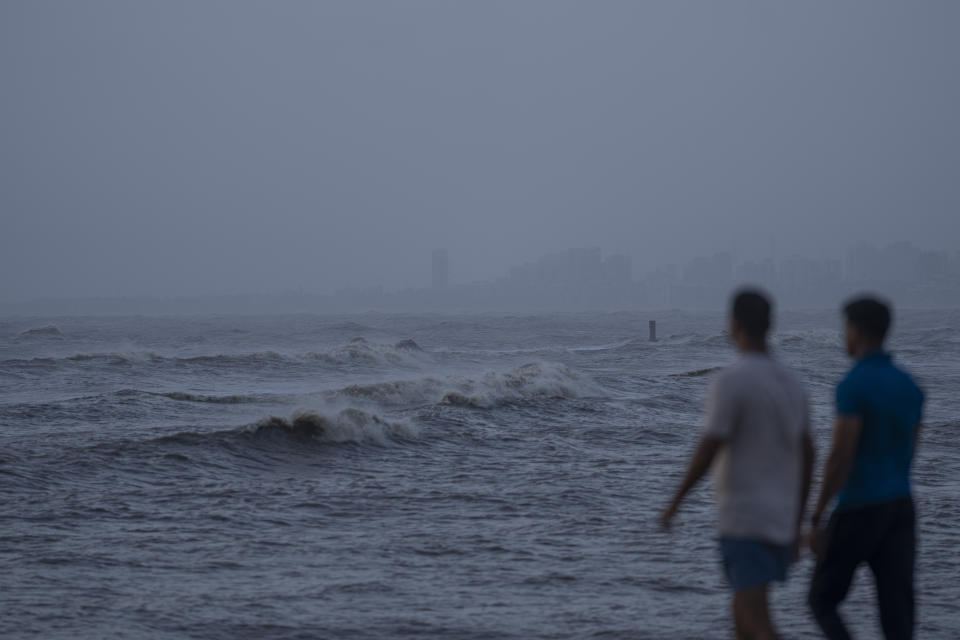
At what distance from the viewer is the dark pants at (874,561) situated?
13.7ft

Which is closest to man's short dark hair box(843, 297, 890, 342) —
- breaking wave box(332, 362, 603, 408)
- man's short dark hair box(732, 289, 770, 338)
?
man's short dark hair box(732, 289, 770, 338)

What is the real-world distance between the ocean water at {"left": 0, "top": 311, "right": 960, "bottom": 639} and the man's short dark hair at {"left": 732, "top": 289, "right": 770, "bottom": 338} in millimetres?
2652

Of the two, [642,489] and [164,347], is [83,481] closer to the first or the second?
[642,489]

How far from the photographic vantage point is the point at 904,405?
4.11m

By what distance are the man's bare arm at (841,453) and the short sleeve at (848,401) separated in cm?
2

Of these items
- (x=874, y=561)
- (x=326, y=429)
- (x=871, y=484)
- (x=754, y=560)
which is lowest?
(x=326, y=429)

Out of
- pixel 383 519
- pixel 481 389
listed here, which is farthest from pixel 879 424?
pixel 481 389

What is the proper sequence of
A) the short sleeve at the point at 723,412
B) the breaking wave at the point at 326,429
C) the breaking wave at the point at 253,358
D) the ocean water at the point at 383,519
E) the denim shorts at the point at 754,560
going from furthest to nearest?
the breaking wave at the point at 253,358
the breaking wave at the point at 326,429
the ocean water at the point at 383,519
the denim shorts at the point at 754,560
the short sleeve at the point at 723,412

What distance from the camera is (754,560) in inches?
148

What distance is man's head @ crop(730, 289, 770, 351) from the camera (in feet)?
12.5

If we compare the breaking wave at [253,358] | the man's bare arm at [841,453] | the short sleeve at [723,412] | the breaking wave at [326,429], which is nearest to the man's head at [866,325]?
the man's bare arm at [841,453]

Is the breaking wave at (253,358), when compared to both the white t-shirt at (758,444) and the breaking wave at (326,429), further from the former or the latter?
the white t-shirt at (758,444)

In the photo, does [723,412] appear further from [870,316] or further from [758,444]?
[870,316]

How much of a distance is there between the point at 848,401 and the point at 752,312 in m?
0.59
